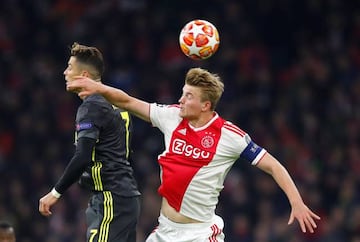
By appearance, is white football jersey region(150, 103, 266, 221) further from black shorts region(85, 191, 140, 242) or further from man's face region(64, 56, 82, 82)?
man's face region(64, 56, 82, 82)

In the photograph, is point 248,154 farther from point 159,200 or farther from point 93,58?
point 159,200

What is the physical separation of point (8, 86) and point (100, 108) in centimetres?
848

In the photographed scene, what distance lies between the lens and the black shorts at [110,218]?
23.0ft

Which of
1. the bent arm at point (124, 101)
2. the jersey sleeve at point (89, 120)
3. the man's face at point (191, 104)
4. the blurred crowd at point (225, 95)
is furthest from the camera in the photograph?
the blurred crowd at point (225, 95)

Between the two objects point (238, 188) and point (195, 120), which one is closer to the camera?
point (195, 120)

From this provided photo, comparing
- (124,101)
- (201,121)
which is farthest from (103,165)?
(201,121)

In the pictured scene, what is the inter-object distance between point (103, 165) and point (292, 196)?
1.31 metres

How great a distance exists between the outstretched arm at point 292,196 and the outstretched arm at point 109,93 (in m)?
0.90

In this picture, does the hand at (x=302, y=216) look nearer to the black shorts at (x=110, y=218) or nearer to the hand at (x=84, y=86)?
the black shorts at (x=110, y=218)

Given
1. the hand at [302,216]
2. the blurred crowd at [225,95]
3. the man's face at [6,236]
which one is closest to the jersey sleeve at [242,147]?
the hand at [302,216]

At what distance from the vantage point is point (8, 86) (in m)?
15.3

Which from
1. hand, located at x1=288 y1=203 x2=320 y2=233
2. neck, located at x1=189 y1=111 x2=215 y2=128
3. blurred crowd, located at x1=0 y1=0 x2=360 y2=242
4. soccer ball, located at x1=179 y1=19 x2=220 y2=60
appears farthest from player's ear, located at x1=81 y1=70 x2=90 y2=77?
blurred crowd, located at x1=0 y1=0 x2=360 y2=242

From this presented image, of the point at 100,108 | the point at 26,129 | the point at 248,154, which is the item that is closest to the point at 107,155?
the point at 100,108

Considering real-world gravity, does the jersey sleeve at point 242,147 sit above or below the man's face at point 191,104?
below
